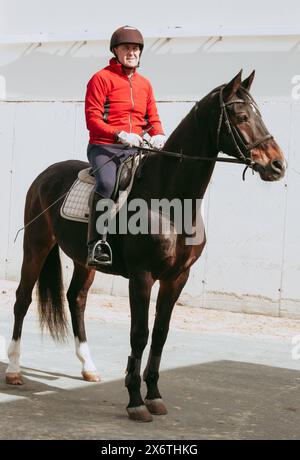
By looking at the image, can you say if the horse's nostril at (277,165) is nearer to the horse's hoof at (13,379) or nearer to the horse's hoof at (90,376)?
the horse's hoof at (90,376)

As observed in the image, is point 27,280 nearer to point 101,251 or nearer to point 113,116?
point 101,251

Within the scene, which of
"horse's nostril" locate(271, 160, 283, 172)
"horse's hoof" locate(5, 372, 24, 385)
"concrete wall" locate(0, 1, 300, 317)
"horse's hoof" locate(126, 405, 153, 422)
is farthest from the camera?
"concrete wall" locate(0, 1, 300, 317)

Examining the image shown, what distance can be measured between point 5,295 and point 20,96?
9.46 ft

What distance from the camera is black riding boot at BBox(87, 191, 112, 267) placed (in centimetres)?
533

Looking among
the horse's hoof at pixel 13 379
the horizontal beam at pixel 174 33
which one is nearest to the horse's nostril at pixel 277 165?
the horse's hoof at pixel 13 379

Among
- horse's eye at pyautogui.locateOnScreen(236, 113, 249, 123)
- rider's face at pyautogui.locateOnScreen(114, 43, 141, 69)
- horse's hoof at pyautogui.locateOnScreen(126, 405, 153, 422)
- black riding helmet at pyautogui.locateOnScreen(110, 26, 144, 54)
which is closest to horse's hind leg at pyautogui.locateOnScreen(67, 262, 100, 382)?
horse's hoof at pyautogui.locateOnScreen(126, 405, 153, 422)

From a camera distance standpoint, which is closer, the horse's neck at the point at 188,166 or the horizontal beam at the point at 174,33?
the horse's neck at the point at 188,166

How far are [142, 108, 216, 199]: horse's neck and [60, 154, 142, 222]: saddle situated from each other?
0.23 metres

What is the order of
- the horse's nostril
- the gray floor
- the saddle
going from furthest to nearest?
the saddle → the gray floor → the horse's nostril

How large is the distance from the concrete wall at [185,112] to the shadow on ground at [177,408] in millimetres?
3136

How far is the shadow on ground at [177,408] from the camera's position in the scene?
15.5 feet

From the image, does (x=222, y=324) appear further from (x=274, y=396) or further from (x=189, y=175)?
Result: (x=189, y=175)

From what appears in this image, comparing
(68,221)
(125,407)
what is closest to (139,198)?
(68,221)

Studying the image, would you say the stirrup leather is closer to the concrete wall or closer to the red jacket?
the red jacket
